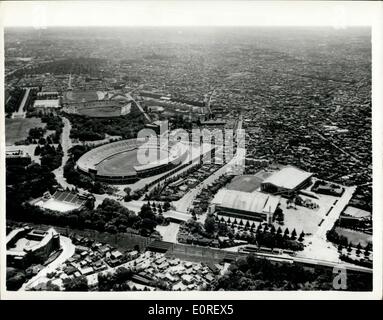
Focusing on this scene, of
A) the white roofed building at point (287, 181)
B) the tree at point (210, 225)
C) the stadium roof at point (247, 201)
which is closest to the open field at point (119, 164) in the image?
the stadium roof at point (247, 201)

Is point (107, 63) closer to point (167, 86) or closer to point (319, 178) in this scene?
point (167, 86)

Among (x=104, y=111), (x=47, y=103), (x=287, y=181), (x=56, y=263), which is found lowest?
(x=56, y=263)

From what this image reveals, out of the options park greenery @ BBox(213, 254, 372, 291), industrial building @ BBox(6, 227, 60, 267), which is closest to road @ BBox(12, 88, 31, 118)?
industrial building @ BBox(6, 227, 60, 267)

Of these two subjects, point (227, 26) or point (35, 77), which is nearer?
point (227, 26)

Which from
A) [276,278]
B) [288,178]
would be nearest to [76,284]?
[276,278]

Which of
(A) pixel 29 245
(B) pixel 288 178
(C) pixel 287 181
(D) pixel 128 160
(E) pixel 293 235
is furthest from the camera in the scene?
(D) pixel 128 160

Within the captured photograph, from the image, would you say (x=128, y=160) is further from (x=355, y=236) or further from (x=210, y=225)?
(x=355, y=236)

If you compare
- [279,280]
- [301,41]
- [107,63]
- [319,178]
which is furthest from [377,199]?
[107,63]

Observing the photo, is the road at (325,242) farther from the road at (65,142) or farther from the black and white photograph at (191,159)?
the road at (65,142)
